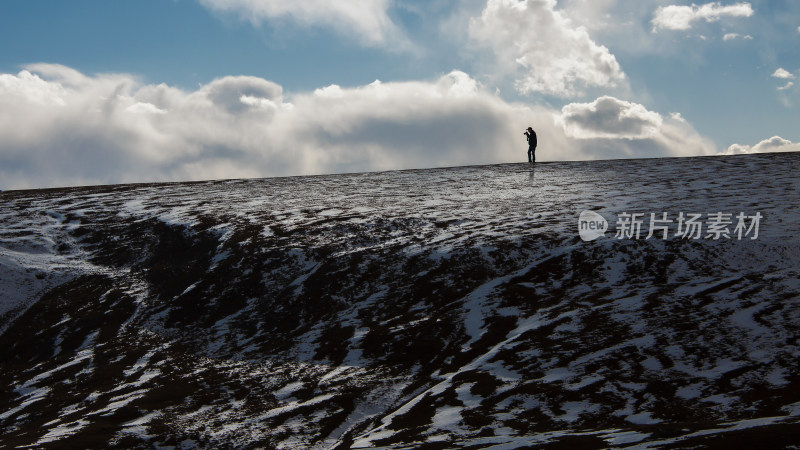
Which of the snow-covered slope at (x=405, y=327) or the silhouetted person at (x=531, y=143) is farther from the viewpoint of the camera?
the silhouetted person at (x=531, y=143)

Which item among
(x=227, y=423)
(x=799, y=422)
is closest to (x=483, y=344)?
(x=227, y=423)

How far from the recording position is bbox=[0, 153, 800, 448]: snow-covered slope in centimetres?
1009

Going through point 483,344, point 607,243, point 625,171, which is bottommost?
point 483,344

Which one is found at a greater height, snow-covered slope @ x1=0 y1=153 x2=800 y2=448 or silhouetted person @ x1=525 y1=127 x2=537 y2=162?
silhouetted person @ x1=525 y1=127 x2=537 y2=162

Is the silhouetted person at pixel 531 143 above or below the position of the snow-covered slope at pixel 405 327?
above

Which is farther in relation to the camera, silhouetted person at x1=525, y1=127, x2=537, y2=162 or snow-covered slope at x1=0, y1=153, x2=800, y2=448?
silhouetted person at x1=525, y1=127, x2=537, y2=162

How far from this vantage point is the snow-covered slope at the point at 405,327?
33.1 feet

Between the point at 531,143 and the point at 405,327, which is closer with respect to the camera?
the point at 405,327

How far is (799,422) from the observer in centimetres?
745

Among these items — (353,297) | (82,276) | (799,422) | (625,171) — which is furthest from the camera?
(625,171)

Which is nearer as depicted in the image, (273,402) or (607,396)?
(607,396)

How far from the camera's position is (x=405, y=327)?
14500 mm

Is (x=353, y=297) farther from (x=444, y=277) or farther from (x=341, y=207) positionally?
(x=341, y=207)

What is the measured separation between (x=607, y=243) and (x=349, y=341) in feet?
28.2
